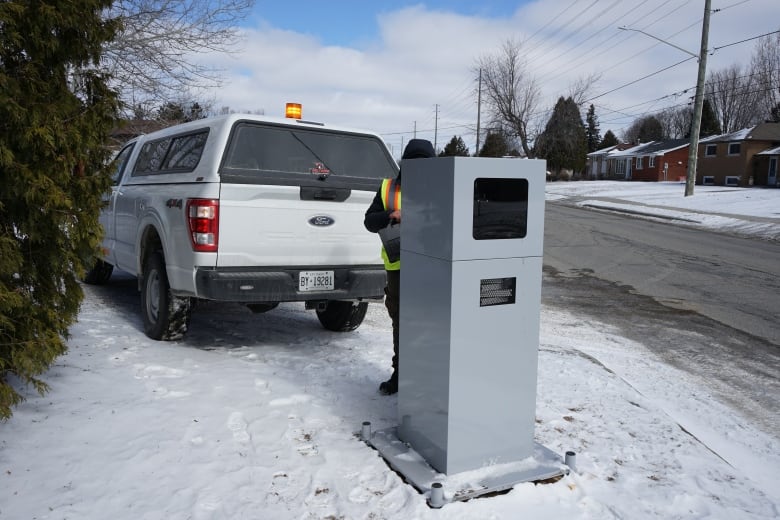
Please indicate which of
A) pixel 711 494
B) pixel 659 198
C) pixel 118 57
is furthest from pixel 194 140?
pixel 659 198

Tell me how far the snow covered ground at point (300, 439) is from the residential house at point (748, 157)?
46.4 meters

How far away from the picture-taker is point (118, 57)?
37.6 feet

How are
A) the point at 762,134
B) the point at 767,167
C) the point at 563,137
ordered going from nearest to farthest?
the point at 767,167, the point at 762,134, the point at 563,137

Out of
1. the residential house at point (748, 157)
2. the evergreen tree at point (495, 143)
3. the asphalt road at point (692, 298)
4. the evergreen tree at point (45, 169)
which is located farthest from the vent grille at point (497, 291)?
the evergreen tree at point (495, 143)

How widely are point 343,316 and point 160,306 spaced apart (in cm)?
175

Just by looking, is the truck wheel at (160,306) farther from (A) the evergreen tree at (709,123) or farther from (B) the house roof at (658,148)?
(A) the evergreen tree at (709,123)

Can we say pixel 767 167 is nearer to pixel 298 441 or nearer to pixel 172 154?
pixel 172 154

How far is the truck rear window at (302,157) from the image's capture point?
5.14 m

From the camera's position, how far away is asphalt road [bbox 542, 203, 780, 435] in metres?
5.80

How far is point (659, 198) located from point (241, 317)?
1252 inches

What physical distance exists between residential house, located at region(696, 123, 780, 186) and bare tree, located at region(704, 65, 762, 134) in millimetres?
26883

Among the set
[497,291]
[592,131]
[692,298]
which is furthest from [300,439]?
[592,131]

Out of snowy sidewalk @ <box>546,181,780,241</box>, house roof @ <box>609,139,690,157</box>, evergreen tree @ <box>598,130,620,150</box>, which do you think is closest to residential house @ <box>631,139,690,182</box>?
house roof @ <box>609,139,690,157</box>

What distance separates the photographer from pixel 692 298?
9.11 meters
